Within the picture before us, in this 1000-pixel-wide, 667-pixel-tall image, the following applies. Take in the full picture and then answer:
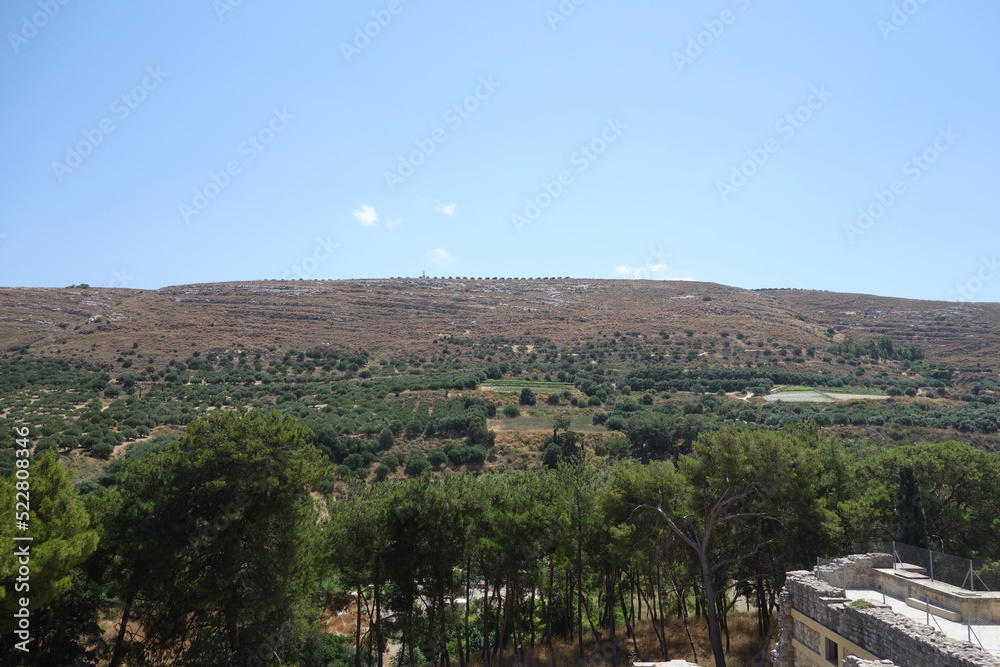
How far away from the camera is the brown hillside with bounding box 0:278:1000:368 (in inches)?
3088

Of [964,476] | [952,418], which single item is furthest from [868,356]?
[964,476]

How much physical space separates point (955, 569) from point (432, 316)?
3309 inches

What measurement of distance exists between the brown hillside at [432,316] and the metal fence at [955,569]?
68.7m

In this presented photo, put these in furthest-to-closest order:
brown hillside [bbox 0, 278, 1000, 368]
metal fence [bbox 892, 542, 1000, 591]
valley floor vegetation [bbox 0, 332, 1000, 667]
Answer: brown hillside [bbox 0, 278, 1000, 368], valley floor vegetation [bbox 0, 332, 1000, 667], metal fence [bbox 892, 542, 1000, 591]

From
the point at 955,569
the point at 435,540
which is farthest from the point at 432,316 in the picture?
the point at 955,569

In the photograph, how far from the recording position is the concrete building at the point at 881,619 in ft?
35.7

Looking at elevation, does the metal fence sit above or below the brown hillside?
below

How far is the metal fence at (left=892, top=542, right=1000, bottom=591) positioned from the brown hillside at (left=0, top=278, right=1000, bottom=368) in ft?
226

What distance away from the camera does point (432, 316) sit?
94938 mm

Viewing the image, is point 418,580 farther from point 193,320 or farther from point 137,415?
point 193,320

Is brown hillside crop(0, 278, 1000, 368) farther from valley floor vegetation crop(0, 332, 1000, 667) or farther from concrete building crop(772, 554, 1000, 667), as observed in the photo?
concrete building crop(772, 554, 1000, 667)

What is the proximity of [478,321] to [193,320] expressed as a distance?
135 ft

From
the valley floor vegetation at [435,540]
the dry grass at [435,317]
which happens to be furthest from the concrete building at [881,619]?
the dry grass at [435,317]

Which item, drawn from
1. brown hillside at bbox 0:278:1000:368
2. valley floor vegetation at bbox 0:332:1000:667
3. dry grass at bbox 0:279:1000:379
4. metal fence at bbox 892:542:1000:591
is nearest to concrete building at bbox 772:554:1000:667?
metal fence at bbox 892:542:1000:591
